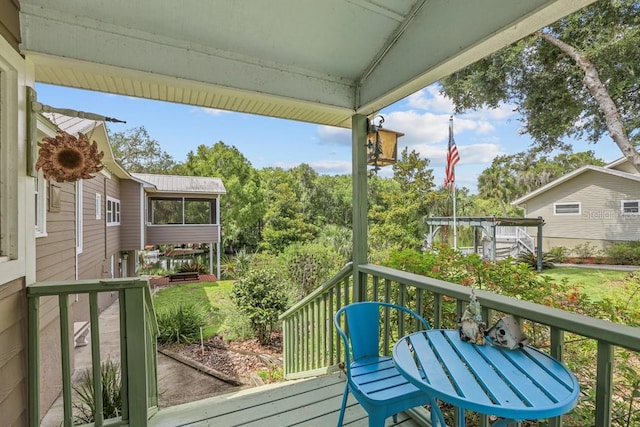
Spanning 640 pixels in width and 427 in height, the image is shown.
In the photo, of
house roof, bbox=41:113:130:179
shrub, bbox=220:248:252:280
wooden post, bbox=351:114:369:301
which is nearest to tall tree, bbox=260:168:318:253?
shrub, bbox=220:248:252:280

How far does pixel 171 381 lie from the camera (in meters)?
4.77

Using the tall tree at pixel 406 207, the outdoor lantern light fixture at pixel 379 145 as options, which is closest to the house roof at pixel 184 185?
the tall tree at pixel 406 207

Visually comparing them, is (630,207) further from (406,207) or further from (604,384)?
(406,207)

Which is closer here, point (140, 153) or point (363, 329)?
point (363, 329)

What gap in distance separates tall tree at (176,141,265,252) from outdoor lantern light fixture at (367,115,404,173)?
55.3ft

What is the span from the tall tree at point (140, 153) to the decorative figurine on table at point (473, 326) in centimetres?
2492

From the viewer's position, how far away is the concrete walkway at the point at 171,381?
157 inches

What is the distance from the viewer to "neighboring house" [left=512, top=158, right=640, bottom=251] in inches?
164

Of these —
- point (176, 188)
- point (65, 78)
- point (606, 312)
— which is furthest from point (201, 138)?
point (606, 312)

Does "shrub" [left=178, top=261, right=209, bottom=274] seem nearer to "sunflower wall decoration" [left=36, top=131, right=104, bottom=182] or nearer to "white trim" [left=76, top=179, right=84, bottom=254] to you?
"white trim" [left=76, top=179, right=84, bottom=254]

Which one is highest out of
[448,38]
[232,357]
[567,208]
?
[448,38]

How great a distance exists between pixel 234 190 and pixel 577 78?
1753 cm

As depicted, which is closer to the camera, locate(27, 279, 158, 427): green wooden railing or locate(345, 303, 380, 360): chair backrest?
locate(27, 279, 158, 427): green wooden railing

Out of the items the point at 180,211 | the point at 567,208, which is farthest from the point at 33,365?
the point at 180,211
